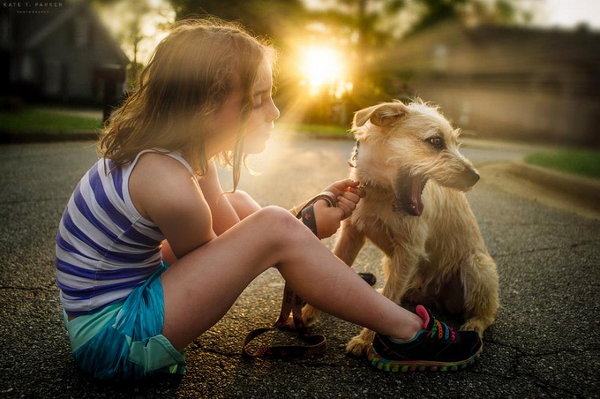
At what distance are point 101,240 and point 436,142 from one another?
7.29 ft

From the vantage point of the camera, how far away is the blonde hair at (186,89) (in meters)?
1.92

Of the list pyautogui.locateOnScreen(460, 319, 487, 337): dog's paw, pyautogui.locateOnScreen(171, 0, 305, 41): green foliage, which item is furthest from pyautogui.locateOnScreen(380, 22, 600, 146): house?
pyautogui.locateOnScreen(171, 0, 305, 41): green foliage

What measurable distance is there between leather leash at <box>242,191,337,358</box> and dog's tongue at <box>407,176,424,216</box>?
517mm

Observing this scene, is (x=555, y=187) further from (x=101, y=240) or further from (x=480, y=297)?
(x=101, y=240)

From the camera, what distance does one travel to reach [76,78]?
33781 millimetres

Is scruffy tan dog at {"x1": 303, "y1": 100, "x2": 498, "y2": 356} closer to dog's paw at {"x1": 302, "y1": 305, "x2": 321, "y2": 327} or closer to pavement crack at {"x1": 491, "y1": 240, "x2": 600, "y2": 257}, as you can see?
dog's paw at {"x1": 302, "y1": 305, "x2": 321, "y2": 327}

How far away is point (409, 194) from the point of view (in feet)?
9.14

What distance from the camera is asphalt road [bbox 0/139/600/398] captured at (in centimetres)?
197

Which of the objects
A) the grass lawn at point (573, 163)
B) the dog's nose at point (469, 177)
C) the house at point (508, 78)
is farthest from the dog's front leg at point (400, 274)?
the grass lawn at point (573, 163)

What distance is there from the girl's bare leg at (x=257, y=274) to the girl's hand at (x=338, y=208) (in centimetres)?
36

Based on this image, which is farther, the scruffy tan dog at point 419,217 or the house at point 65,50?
the house at point 65,50

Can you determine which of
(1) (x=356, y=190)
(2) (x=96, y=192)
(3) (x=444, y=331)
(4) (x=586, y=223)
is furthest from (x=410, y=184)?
(4) (x=586, y=223)

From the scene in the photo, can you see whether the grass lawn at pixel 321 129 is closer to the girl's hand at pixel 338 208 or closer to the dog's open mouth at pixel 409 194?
the dog's open mouth at pixel 409 194

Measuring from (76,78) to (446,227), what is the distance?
36.8m
